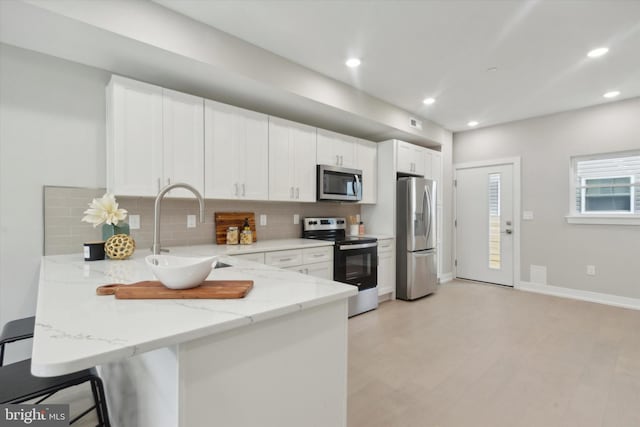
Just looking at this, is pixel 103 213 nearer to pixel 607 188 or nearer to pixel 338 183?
pixel 338 183

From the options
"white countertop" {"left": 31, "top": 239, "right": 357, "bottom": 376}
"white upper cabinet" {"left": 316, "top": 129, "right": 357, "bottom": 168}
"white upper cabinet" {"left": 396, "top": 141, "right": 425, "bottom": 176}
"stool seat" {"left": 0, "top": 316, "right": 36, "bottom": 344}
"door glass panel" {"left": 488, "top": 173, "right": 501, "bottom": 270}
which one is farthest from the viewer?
"door glass panel" {"left": 488, "top": 173, "right": 501, "bottom": 270}

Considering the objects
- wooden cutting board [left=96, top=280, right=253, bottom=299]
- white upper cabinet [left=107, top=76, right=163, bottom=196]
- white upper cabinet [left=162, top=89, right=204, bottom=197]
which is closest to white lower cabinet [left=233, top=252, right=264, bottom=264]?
white upper cabinet [left=162, top=89, right=204, bottom=197]

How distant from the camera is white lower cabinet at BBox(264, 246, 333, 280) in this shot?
2.92 m

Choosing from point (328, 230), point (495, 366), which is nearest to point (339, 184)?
point (328, 230)

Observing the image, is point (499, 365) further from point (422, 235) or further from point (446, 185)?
point (446, 185)

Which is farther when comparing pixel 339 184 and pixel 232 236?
pixel 339 184

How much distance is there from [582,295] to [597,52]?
10.4ft

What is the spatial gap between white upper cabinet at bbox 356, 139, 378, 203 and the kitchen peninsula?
299 cm

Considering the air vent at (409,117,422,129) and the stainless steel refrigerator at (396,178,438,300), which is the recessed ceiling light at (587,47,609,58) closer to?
the air vent at (409,117,422,129)

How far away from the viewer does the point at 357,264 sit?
3.64 metres

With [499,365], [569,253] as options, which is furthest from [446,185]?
[499,365]

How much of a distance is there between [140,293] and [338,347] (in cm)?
76

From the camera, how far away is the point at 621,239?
3.95m

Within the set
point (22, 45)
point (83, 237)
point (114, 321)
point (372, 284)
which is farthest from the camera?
point (372, 284)
